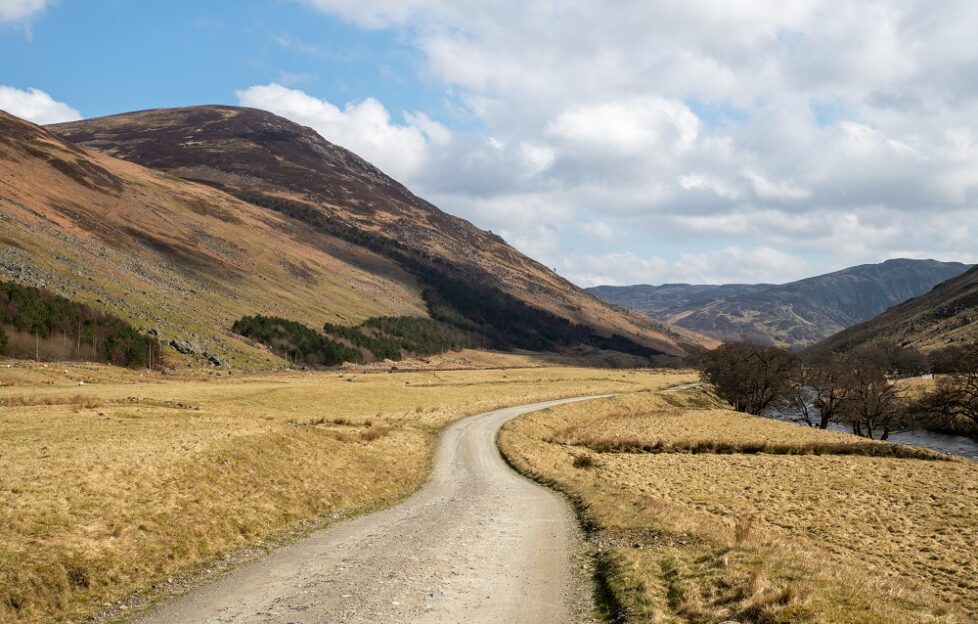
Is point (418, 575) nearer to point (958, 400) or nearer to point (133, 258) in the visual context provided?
point (958, 400)

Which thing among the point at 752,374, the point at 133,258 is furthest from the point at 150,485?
the point at 133,258

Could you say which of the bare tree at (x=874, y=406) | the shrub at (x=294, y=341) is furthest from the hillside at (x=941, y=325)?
the shrub at (x=294, y=341)

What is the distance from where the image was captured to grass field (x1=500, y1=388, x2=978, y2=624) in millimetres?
12531

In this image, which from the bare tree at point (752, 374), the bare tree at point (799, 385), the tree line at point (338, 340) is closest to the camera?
the bare tree at point (799, 385)

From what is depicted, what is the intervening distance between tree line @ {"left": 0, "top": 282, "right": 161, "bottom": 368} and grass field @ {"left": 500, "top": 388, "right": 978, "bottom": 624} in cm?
6471

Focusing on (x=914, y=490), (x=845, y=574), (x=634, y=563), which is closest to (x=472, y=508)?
(x=634, y=563)

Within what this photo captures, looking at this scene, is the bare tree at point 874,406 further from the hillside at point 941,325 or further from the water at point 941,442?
the hillside at point 941,325

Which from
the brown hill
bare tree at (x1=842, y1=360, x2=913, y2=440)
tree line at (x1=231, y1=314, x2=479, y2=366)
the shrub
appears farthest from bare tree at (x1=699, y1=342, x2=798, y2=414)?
the shrub

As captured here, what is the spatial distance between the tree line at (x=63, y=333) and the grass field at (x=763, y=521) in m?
64.7

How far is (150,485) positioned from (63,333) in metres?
80.1

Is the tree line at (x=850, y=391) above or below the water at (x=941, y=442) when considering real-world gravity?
above

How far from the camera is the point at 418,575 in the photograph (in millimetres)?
15578

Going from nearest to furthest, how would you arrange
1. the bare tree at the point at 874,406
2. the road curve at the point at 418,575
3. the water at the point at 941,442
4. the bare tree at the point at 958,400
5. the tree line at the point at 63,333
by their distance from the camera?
the road curve at the point at 418,575, the water at the point at 941,442, the bare tree at the point at 958,400, the bare tree at the point at 874,406, the tree line at the point at 63,333

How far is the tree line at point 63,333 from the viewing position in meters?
77.0
